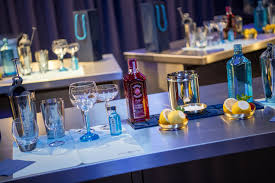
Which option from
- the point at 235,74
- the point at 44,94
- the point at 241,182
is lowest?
the point at 241,182

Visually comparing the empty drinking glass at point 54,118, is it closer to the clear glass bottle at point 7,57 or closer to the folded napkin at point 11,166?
the folded napkin at point 11,166

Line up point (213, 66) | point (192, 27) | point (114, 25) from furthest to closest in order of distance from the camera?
1. point (114, 25)
2. point (192, 27)
3. point (213, 66)

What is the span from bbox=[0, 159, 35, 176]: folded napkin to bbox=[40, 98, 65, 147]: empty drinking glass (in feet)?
0.51

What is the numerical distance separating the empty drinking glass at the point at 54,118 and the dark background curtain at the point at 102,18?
11.0ft

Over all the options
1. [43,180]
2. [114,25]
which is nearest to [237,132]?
[43,180]

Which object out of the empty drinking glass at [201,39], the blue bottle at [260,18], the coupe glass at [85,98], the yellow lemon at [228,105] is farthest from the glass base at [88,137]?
the blue bottle at [260,18]

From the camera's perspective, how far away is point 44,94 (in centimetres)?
264

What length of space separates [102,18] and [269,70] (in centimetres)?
371

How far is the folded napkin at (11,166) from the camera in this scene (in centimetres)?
117

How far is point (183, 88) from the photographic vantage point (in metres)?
1.49

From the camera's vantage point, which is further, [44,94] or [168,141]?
[44,94]

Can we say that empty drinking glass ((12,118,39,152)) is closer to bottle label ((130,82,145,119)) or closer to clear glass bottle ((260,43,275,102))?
bottle label ((130,82,145,119))

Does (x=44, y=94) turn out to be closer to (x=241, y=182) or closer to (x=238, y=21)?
(x=241, y=182)

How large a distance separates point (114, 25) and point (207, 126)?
3.79 metres
